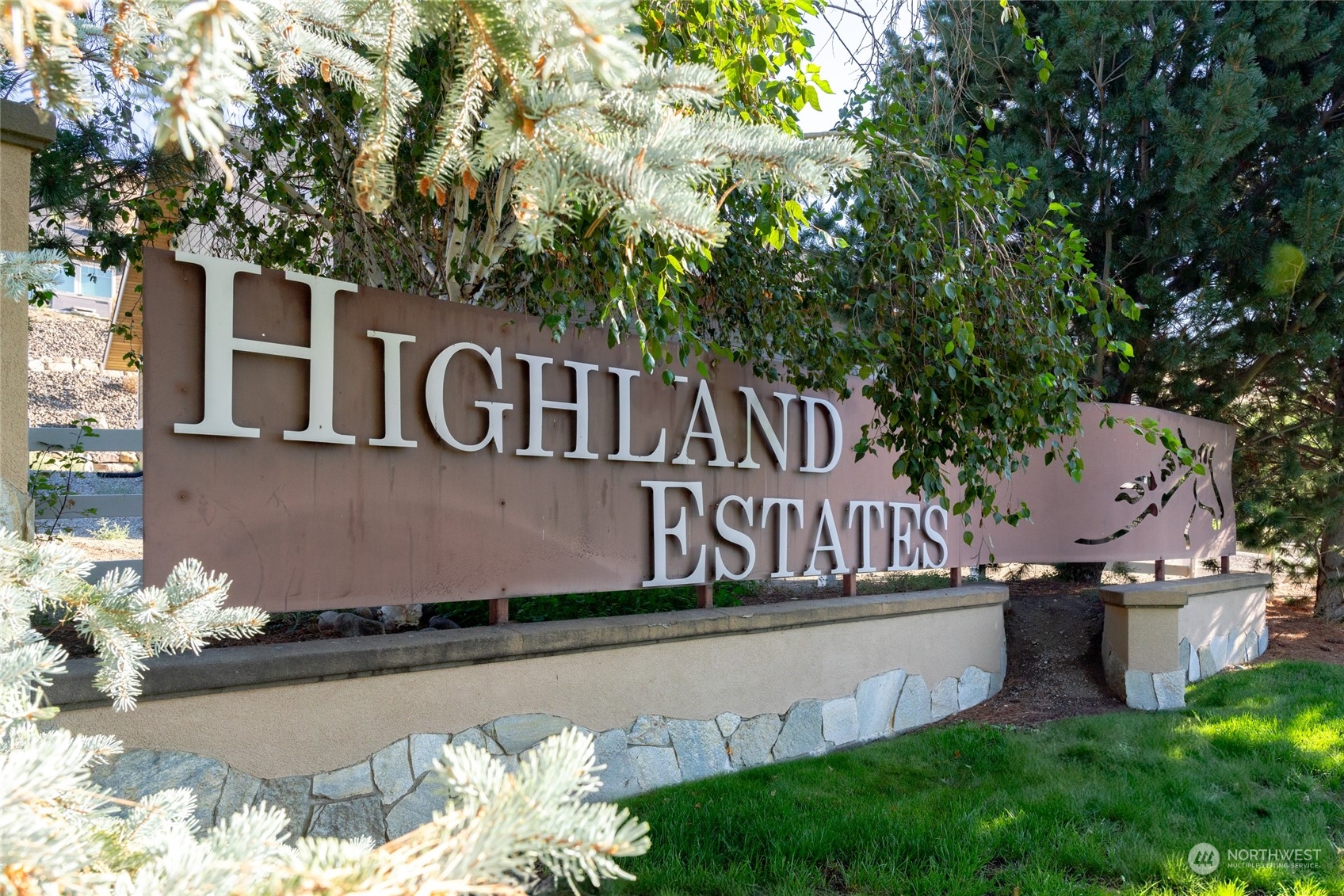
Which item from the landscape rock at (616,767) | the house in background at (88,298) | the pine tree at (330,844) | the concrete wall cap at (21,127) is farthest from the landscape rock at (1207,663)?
the house in background at (88,298)

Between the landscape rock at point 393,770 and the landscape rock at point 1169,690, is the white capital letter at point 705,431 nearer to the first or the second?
the landscape rock at point 393,770

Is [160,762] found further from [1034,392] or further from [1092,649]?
[1092,649]

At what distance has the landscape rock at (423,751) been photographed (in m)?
3.23

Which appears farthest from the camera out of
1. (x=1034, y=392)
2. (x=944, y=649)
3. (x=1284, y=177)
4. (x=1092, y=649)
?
(x=1284, y=177)

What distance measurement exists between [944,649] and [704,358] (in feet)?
8.64

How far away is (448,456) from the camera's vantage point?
11.6 feet

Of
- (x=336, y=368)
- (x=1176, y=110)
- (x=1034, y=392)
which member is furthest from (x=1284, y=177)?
(x=336, y=368)

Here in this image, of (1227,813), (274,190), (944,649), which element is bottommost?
(1227,813)

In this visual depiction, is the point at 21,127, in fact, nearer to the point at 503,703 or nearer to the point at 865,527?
the point at 503,703

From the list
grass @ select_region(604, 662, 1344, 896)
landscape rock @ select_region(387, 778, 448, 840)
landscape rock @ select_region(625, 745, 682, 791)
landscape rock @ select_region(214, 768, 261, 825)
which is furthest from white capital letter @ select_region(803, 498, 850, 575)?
landscape rock @ select_region(214, 768, 261, 825)

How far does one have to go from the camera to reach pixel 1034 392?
3.95 meters

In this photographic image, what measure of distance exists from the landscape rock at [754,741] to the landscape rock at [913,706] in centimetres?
106

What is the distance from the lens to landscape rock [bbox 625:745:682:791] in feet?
12.7

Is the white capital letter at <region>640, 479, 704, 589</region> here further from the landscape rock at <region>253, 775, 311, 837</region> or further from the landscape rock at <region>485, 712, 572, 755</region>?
the landscape rock at <region>253, 775, 311, 837</region>
